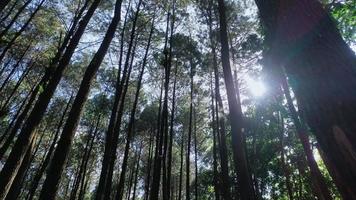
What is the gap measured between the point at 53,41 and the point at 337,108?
1922cm

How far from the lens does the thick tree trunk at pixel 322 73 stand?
51.1 inches

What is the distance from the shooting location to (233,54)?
52.3 feet

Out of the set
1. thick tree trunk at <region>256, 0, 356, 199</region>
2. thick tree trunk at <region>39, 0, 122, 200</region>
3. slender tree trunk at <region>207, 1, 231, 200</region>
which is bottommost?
thick tree trunk at <region>256, 0, 356, 199</region>

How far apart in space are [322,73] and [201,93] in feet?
67.0

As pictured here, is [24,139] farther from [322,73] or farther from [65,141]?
[322,73]

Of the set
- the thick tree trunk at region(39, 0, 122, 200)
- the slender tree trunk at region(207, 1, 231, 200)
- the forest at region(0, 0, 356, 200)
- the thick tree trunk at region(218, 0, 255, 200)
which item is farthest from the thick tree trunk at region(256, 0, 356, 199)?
the slender tree trunk at region(207, 1, 231, 200)

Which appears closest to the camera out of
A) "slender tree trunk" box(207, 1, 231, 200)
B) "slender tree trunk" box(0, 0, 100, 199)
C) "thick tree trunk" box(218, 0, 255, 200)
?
"thick tree trunk" box(218, 0, 255, 200)

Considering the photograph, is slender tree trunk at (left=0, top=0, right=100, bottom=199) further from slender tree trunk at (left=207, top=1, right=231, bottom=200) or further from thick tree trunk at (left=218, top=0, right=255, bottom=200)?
slender tree trunk at (left=207, top=1, right=231, bottom=200)

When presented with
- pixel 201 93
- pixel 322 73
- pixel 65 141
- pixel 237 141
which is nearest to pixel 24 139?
pixel 65 141

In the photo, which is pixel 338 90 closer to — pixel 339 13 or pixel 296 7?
pixel 296 7

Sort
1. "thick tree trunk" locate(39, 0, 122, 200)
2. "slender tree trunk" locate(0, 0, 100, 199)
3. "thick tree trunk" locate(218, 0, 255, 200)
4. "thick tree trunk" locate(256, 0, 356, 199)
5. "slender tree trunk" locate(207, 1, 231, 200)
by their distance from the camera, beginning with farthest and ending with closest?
"slender tree trunk" locate(207, 1, 231, 200)
"slender tree trunk" locate(0, 0, 100, 199)
"thick tree trunk" locate(218, 0, 255, 200)
"thick tree trunk" locate(39, 0, 122, 200)
"thick tree trunk" locate(256, 0, 356, 199)

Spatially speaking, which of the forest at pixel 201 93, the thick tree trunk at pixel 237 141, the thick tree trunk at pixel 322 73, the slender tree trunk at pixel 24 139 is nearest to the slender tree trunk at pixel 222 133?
the forest at pixel 201 93

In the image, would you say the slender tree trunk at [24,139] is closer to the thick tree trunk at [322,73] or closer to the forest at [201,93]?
the forest at [201,93]

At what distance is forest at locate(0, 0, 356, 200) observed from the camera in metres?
1.54
